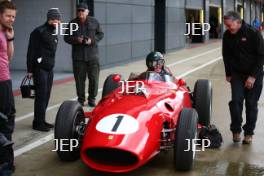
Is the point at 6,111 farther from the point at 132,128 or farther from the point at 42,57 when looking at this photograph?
the point at 42,57

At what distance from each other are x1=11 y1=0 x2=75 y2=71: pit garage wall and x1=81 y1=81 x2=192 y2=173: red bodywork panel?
27.0 ft

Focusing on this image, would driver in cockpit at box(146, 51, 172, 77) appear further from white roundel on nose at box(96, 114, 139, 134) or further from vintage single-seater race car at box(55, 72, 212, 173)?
white roundel on nose at box(96, 114, 139, 134)

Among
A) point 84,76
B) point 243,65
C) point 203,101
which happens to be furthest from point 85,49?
point 243,65

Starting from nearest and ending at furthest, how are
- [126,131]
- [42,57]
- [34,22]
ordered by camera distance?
[126,131], [42,57], [34,22]

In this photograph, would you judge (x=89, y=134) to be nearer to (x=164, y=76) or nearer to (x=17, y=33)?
(x=164, y=76)

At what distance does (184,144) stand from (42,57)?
9.25 ft

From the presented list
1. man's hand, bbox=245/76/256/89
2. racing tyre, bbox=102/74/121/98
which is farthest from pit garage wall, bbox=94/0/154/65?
man's hand, bbox=245/76/256/89

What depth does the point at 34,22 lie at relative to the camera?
547 inches

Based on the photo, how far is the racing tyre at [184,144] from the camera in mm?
5098

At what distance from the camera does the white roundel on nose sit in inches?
192

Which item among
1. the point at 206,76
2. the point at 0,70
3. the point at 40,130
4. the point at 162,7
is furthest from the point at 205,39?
the point at 0,70

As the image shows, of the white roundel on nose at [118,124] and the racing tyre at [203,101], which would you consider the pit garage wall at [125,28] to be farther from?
the white roundel on nose at [118,124]

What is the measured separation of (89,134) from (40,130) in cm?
236

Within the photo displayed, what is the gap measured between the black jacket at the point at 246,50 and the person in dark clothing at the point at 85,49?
3.18 meters
